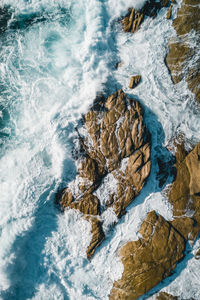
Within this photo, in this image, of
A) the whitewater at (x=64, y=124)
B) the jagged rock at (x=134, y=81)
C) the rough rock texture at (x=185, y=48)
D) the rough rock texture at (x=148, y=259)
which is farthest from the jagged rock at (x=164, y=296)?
the rough rock texture at (x=185, y=48)

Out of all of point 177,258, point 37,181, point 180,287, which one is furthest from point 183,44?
point 180,287

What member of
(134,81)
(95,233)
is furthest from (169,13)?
(95,233)

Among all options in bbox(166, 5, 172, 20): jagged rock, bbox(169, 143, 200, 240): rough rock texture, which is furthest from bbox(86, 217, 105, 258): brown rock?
bbox(166, 5, 172, 20): jagged rock

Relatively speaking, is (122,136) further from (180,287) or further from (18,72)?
(180,287)

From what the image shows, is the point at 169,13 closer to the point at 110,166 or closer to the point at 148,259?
the point at 110,166

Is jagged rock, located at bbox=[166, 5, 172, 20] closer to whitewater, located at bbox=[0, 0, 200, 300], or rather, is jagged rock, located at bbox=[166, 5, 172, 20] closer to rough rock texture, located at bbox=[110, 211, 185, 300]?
whitewater, located at bbox=[0, 0, 200, 300]

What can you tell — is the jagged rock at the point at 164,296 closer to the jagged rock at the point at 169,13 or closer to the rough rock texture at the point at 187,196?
the rough rock texture at the point at 187,196
